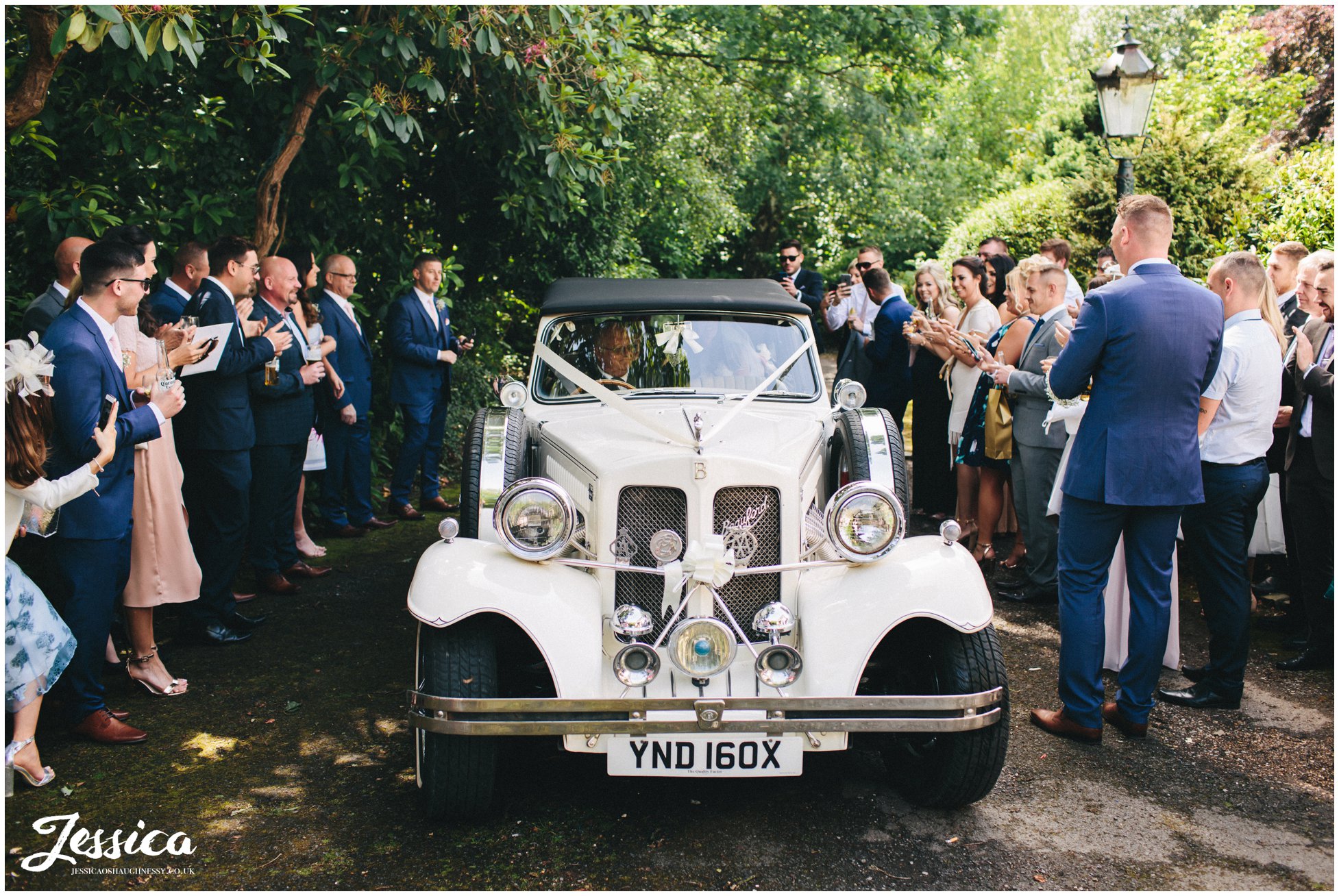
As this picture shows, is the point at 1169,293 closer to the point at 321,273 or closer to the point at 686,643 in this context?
the point at 686,643

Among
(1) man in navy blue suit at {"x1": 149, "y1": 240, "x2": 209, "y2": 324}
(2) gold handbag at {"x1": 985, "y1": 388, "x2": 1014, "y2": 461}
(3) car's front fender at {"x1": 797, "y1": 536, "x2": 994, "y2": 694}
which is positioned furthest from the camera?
(2) gold handbag at {"x1": 985, "y1": 388, "x2": 1014, "y2": 461}

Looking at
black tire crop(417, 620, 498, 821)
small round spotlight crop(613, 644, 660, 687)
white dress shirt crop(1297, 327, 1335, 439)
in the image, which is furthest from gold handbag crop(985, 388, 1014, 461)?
black tire crop(417, 620, 498, 821)

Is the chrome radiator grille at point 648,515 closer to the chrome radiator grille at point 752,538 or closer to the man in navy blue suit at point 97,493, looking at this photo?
the chrome radiator grille at point 752,538

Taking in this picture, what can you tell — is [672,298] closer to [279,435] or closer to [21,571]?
[279,435]

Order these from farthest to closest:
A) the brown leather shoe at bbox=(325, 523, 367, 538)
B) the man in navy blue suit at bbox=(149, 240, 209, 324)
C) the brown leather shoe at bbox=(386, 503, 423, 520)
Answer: the brown leather shoe at bbox=(386, 503, 423, 520) → the brown leather shoe at bbox=(325, 523, 367, 538) → the man in navy blue suit at bbox=(149, 240, 209, 324)

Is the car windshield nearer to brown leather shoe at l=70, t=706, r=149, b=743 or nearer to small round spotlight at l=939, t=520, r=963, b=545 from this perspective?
small round spotlight at l=939, t=520, r=963, b=545

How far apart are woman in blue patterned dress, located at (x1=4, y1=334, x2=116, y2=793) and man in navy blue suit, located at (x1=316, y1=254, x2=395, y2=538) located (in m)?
3.74

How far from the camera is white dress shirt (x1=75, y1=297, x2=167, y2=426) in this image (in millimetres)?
4309

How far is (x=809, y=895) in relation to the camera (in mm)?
3227

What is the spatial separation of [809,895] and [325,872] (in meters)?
1.61

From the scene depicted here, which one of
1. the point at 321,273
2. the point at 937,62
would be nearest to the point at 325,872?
the point at 321,273

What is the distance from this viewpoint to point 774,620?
3.75 m

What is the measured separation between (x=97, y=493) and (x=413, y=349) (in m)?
4.22

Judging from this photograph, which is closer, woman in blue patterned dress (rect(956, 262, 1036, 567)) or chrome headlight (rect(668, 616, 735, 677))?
chrome headlight (rect(668, 616, 735, 677))
